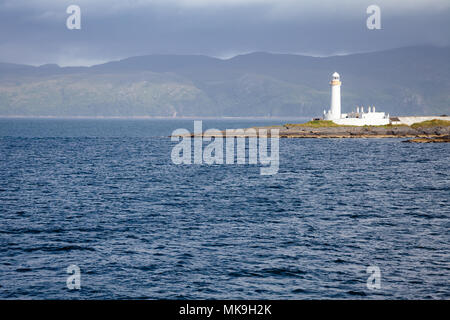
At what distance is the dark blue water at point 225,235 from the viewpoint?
76.5ft

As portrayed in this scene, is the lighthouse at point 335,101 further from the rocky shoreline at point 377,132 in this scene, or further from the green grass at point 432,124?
the green grass at point 432,124

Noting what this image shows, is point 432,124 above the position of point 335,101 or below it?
below

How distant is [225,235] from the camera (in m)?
32.3

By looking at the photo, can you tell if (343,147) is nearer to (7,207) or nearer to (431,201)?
(431,201)

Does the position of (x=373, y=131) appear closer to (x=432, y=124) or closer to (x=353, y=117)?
(x=353, y=117)

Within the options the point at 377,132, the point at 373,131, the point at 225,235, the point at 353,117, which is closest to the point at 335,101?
the point at 353,117

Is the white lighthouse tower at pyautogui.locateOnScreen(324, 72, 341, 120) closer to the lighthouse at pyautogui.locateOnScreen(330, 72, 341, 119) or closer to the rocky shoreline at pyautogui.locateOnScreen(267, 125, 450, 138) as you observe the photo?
the lighthouse at pyautogui.locateOnScreen(330, 72, 341, 119)

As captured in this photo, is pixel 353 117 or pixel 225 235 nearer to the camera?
pixel 225 235

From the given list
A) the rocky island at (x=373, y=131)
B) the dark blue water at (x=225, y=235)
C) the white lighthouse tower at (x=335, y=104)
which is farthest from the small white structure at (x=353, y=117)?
the dark blue water at (x=225, y=235)

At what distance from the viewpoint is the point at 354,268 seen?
2559 centimetres

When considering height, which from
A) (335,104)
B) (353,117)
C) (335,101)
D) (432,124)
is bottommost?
(432,124)
